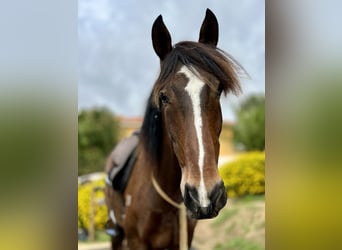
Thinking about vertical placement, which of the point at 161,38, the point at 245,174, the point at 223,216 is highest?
the point at 161,38

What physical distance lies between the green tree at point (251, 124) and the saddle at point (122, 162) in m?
0.33

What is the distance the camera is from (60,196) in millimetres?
827

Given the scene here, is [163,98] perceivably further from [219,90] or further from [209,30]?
[209,30]

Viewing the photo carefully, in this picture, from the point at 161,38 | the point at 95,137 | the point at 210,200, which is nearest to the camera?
the point at 210,200

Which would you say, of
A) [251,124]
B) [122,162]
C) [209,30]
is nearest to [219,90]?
[209,30]

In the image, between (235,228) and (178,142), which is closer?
(178,142)

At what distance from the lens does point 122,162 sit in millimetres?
1146

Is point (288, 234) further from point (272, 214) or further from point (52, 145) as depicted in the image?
point (52, 145)

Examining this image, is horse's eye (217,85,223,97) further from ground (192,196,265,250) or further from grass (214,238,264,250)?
grass (214,238,264,250)

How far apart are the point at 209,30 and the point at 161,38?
0.13 metres

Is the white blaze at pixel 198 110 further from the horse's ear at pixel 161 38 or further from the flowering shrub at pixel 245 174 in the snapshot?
the flowering shrub at pixel 245 174

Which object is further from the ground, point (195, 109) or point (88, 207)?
point (195, 109)

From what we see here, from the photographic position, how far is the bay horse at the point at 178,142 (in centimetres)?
81

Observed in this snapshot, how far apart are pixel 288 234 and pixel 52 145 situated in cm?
66
